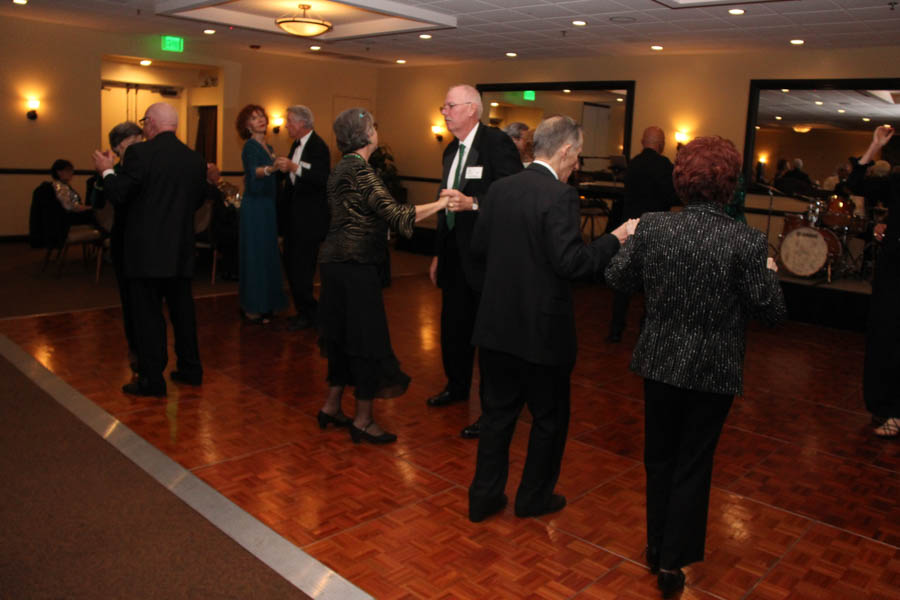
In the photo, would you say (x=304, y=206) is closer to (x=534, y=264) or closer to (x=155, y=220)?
(x=155, y=220)

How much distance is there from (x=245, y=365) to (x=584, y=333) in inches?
117

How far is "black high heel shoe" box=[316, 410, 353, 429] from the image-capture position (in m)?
3.94

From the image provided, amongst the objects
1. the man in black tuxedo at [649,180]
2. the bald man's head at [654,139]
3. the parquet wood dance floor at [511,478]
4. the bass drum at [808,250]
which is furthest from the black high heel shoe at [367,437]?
the bass drum at [808,250]

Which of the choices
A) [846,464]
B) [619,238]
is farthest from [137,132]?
[846,464]

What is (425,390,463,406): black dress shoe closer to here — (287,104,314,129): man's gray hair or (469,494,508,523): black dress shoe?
→ (469,494,508,523): black dress shoe

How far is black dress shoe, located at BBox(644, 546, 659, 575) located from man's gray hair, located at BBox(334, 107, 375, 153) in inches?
82.2

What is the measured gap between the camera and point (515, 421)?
293 centimetres

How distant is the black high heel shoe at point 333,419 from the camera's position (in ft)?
12.9

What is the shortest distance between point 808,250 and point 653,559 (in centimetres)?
642

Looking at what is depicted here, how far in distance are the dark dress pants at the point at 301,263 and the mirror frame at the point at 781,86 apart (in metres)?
6.01

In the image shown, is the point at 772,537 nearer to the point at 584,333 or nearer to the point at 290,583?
the point at 290,583

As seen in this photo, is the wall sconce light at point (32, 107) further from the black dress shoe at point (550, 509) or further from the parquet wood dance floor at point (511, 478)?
the black dress shoe at point (550, 509)

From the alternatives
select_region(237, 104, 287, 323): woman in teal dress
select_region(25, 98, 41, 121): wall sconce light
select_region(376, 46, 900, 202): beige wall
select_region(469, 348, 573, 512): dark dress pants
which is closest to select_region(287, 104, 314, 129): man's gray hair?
select_region(237, 104, 287, 323): woman in teal dress

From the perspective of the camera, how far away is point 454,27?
8812 millimetres
